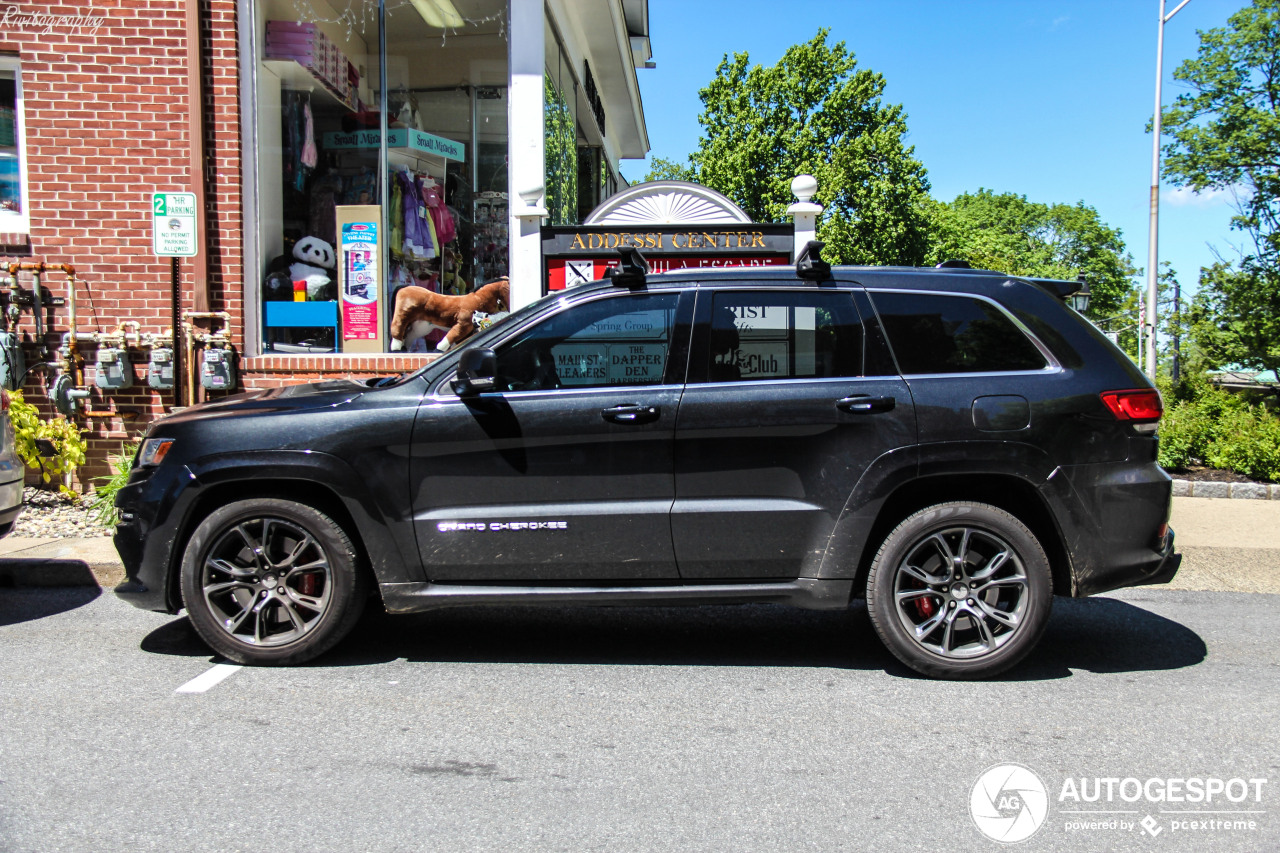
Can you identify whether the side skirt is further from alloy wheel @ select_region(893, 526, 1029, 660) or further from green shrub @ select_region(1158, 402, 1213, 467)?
green shrub @ select_region(1158, 402, 1213, 467)

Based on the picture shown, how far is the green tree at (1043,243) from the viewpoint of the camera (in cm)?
6738

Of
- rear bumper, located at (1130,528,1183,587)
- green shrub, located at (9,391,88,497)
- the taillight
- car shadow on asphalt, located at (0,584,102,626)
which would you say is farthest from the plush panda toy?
rear bumper, located at (1130,528,1183,587)

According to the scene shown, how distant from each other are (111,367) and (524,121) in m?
4.50

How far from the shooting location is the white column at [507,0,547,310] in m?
9.48

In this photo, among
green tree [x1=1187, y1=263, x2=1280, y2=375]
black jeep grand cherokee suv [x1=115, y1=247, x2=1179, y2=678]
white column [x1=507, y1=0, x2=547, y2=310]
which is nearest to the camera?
black jeep grand cherokee suv [x1=115, y1=247, x2=1179, y2=678]

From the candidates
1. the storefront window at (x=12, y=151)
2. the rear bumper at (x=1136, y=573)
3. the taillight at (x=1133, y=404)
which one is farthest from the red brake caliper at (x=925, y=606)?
the storefront window at (x=12, y=151)

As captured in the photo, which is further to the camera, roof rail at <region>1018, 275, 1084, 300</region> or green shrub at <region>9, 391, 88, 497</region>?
green shrub at <region>9, 391, 88, 497</region>

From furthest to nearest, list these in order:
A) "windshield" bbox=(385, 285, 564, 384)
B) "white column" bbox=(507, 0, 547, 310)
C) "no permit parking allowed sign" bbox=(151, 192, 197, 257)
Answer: "white column" bbox=(507, 0, 547, 310) → "no permit parking allowed sign" bbox=(151, 192, 197, 257) → "windshield" bbox=(385, 285, 564, 384)

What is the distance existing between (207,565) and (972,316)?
148 inches

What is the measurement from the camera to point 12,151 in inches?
360

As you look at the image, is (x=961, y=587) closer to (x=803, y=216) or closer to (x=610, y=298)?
(x=610, y=298)

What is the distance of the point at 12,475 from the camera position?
6.03m

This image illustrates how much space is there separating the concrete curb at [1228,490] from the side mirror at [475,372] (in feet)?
26.0

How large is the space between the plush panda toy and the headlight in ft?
17.3
